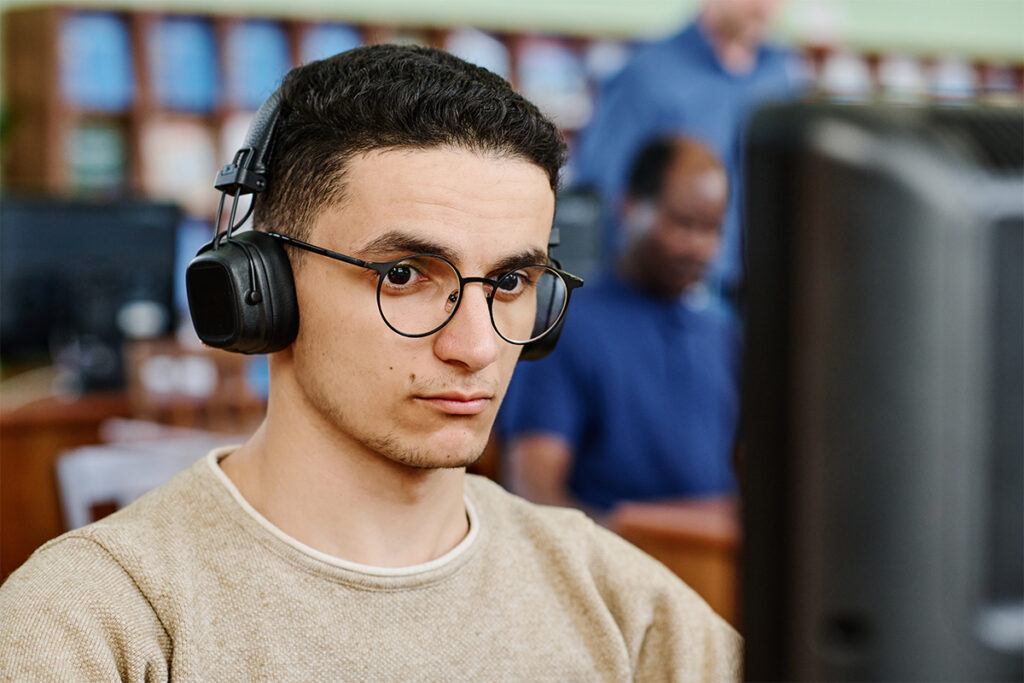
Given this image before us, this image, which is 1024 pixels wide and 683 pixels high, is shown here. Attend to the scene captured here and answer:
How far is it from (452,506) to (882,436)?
1.76ft

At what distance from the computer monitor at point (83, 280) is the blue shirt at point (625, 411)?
1448mm

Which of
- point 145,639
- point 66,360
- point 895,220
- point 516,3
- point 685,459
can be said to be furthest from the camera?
point 516,3

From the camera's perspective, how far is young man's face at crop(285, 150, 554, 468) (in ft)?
2.83

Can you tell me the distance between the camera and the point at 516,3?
6.33 meters

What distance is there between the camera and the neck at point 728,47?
361 centimetres

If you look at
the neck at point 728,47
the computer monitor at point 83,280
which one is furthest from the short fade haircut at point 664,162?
the computer monitor at point 83,280

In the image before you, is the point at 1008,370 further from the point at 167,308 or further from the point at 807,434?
the point at 167,308

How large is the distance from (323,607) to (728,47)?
3.08m

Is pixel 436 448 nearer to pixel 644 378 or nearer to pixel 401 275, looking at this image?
pixel 401 275

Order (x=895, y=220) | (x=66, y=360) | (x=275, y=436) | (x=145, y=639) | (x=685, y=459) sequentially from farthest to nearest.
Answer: (x=66, y=360)
(x=685, y=459)
(x=275, y=436)
(x=145, y=639)
(x=895, y=220)

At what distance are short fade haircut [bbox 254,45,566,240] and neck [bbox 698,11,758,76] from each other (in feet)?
9.10

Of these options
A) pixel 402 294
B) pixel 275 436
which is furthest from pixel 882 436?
pixel 275 436

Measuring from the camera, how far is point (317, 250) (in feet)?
2.95

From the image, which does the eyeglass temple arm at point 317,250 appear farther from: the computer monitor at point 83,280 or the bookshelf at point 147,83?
the bookshelf at point 147,83
